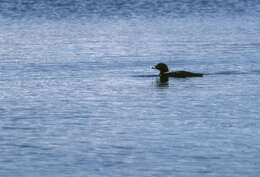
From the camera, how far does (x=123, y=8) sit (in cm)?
8725

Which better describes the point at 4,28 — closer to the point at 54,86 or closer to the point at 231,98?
the point at 54,86

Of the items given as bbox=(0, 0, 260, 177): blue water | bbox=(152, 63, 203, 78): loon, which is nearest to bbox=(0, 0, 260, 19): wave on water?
bbox=(0, 0, 260, 177): blue water

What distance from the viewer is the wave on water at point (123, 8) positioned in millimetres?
79938

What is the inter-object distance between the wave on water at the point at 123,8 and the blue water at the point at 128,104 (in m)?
21.5

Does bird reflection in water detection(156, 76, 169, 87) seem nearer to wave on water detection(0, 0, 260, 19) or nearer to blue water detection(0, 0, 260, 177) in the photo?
blue water detection(0, 0, 260, 177)

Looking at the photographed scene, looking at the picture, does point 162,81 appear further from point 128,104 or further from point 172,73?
point 128,104

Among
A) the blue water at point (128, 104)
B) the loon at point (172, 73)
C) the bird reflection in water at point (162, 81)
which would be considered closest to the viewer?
the blue water at point (128, 104)

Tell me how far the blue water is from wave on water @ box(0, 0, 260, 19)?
21511 mm

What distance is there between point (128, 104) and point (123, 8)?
198 feet

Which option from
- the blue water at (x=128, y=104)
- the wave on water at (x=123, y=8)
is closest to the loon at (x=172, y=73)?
the blue water at (x=128, y=104)

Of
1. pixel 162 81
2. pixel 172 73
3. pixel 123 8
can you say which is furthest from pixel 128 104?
pixel 123 8

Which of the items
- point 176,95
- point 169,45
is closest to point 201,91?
point 176,95

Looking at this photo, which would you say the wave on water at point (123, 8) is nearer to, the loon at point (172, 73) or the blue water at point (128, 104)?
the blue water at point (128, 104)

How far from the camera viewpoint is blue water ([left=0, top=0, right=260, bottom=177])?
1981cm
